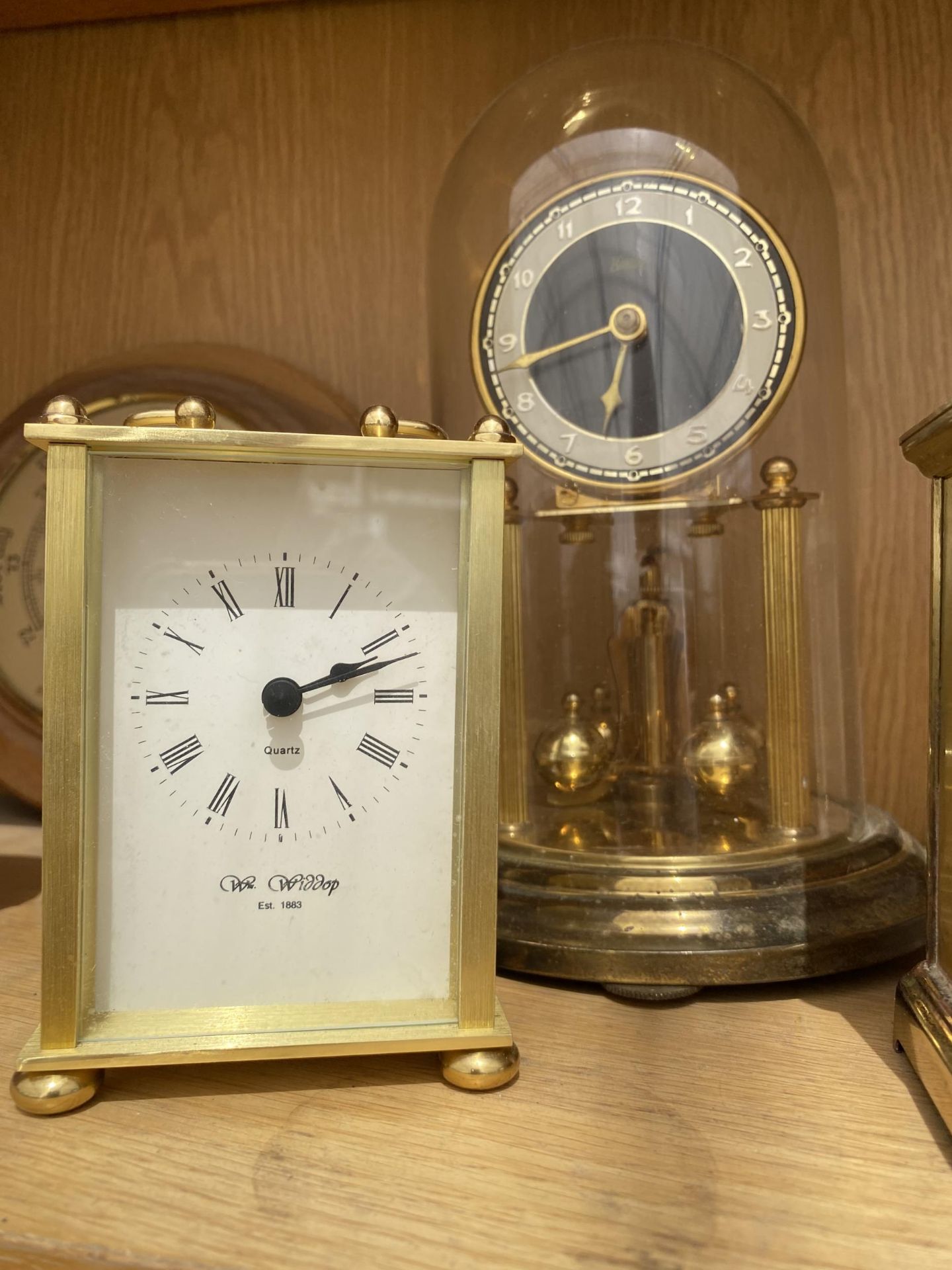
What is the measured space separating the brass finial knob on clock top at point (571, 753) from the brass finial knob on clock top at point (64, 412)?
423 mm

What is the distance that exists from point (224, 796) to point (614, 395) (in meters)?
0.42

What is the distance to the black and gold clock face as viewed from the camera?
2.37ft

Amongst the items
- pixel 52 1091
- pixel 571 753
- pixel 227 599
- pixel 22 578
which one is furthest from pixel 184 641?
pixel 22 578

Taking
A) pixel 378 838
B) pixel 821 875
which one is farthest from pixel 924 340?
pixel 378 838

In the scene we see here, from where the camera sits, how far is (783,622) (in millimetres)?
759

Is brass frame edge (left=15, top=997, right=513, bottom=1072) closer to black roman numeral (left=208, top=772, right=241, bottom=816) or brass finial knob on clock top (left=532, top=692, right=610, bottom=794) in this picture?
black roman numeral (left=208, top=772, right=241, bottom=816)

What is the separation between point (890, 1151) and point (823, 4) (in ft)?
3.37

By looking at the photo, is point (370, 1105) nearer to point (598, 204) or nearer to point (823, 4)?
point (598, 204)

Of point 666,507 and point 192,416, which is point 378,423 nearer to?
point 192,416

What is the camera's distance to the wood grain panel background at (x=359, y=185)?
3.12 ft

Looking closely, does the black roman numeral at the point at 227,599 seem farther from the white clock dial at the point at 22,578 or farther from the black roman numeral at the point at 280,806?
the white clock dial at the point at 22,578

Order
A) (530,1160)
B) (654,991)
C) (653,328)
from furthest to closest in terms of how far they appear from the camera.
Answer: (653,328) < (654,991) < (530,1160)

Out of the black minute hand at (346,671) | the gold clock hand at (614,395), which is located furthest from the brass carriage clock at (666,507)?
the black minute hand at (346,671)

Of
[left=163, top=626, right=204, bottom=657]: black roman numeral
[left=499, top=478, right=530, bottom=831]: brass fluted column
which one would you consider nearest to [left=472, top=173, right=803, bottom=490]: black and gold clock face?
[left=499, top=478, right=530, bottom=831]: brass fluted column
